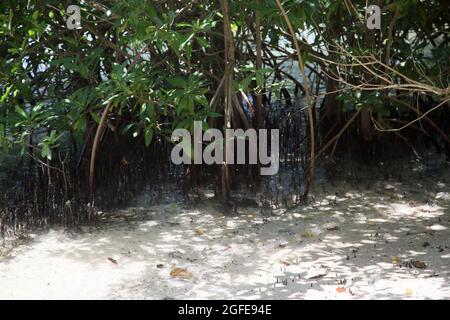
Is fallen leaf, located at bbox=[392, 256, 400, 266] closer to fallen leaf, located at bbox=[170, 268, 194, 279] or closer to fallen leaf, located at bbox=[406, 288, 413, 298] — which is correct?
fallen leaf, located at bbox=[406, 288, 413, 298]

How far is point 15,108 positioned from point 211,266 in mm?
1306

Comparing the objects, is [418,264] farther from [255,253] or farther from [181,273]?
[181,273]

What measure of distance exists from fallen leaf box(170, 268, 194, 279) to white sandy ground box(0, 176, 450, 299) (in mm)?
18

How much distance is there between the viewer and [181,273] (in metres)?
3.91

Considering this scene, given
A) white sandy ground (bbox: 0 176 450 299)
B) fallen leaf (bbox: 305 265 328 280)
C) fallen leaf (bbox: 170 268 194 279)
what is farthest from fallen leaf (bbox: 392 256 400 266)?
fallen leaf (bbox: 170 268 194 279)

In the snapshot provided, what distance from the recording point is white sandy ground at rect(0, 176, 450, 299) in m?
3.71

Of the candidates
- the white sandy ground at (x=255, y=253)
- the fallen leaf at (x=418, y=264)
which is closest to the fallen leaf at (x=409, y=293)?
the white sandy ground at (x=255, y=253)

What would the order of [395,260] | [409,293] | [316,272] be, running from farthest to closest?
[395,260]
[316,272]
[409,293]

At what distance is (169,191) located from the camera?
496cm

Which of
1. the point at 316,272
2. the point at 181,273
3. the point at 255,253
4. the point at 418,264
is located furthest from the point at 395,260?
the point at 181,273

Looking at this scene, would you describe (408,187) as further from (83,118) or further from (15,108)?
(15,108)

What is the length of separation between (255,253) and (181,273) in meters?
0.40

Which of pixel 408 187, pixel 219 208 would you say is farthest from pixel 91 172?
pixel 408 187

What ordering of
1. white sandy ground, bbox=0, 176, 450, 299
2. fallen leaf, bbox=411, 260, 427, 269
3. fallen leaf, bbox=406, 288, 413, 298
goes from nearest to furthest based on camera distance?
fallen leaf, bbox=406, 288, 413, 298, white sandy ground, bbox=0, 176, 450, 299, fallen leaf, bbox=411, 260, 427, 269
